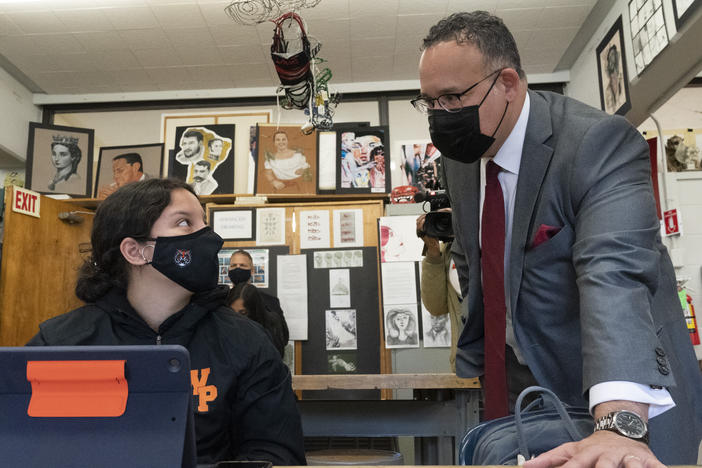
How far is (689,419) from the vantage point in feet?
3.24

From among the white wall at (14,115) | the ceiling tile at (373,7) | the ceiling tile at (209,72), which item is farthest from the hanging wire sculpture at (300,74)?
the white wall at (14,115)

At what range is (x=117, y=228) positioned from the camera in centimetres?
152

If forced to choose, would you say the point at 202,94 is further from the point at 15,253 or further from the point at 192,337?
the point at 192,337

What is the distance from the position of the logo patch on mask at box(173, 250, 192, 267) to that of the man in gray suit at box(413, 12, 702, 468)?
2.33 ft

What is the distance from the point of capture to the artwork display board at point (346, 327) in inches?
184

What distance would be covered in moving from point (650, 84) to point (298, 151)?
2908mm

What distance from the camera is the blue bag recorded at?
80 cm

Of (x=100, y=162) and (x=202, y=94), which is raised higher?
(x=202, y=94)

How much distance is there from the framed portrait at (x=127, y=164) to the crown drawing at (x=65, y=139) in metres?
0.28

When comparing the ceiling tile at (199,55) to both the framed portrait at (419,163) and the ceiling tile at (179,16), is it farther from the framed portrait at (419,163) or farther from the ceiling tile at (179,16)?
the framed portrait at (419,163)

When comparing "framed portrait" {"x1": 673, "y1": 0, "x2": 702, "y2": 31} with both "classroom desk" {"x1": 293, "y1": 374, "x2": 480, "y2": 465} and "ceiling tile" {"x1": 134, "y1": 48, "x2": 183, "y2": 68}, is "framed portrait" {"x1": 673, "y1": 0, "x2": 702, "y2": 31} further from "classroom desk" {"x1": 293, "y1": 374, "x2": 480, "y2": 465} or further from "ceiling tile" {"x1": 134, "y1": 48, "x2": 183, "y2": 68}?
Answer: "ceiling tile" {"x1": 134, "y1": 48, "x2": 183, "y2": 68}

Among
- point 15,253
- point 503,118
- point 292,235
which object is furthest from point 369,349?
point 503,118

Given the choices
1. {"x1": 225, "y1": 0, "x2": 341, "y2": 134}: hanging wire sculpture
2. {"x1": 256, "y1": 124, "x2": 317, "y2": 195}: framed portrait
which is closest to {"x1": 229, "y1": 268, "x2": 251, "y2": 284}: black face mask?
{"x1": 225, "y1": 0, "x2": 341, "y2": 134}: hanging wire sculpture

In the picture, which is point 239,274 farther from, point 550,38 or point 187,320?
point 550,38
